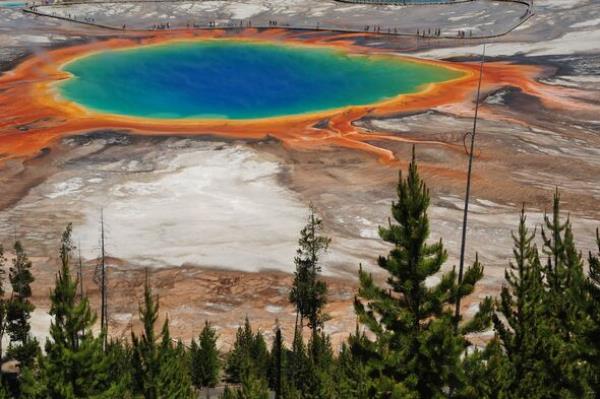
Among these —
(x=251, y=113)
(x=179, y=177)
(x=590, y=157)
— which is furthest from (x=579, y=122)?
(x=179, y=177)

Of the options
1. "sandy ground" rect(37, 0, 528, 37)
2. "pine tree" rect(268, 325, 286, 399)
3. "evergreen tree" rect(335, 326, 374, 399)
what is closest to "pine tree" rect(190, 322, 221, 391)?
"pine tree" rect(268, 325, 286, 399)

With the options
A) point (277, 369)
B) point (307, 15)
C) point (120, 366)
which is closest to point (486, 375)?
point (277, 369)

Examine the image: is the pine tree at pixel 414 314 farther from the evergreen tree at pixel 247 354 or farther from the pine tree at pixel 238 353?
the pine tree at pixel 238 353

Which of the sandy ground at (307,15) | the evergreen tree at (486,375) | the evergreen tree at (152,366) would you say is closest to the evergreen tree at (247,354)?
the evergreen tree at (152,366)

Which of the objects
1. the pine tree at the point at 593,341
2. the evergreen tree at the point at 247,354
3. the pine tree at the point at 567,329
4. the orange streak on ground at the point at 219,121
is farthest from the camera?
the orange streak on ground at the point at 219,121

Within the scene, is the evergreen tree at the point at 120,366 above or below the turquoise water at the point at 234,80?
below

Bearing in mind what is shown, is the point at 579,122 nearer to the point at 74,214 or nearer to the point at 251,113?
the point at 251,113
